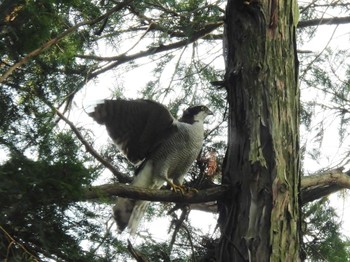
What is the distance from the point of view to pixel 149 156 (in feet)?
17.1

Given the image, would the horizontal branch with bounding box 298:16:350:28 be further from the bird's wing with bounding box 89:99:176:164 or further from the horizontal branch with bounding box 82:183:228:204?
the horizontal branch with bounding box 82:183:228:204

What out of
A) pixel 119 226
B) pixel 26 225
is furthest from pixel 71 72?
pixel 26 225

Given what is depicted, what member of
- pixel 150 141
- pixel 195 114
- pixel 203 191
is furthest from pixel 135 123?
pixel 203 191

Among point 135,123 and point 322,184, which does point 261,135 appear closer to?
point 322,184

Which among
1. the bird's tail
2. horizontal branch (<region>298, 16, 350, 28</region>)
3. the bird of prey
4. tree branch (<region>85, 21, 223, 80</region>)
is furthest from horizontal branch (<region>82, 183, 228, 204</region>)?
horizontal branch (<region>298, 16, 350, 28</region>)

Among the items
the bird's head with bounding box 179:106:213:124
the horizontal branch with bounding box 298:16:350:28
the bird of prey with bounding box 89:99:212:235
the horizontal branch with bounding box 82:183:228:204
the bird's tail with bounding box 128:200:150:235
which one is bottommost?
the horizontal branch with bounding box 82:183:228:204

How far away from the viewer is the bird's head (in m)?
5.15

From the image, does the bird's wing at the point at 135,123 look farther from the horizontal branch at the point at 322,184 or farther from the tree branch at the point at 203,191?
the horizontal branch at the point at 322,184

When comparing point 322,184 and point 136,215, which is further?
point 136,215

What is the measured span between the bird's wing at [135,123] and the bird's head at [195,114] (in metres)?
0.15

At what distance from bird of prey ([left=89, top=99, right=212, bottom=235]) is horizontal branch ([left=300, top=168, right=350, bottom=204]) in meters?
0.93

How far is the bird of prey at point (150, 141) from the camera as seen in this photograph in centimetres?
471

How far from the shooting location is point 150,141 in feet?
16.9

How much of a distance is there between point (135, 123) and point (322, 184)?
131 centimetres
